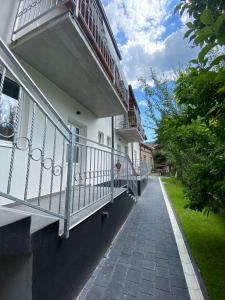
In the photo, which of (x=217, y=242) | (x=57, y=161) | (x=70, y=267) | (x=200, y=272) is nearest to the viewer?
(x=70, y=267)

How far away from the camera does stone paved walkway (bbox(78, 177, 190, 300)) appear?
89.8 inches

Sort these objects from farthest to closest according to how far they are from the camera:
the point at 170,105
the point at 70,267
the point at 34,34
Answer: the point at 170,105, the point at 34,34, the point at 70,267

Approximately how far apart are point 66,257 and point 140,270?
146cm

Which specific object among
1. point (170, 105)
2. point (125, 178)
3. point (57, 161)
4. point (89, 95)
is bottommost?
point (125, 178)

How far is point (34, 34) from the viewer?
10.8 feet

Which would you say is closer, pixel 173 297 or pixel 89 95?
pixel 173 297

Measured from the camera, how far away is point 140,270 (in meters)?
2.78

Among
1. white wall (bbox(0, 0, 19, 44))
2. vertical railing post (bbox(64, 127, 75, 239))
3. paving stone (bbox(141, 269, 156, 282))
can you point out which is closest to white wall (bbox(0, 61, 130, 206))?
vertical railing post (bbox(64, 127, 75, 239))

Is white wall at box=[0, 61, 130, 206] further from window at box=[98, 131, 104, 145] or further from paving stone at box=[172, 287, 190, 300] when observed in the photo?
paving stone at box=[172, 287, 190, 300]

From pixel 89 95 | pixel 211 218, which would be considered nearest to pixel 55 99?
pixel 89 95

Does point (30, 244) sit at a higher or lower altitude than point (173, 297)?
higher

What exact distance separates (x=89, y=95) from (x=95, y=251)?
14.9ft

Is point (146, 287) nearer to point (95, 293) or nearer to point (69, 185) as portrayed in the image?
point (95, 293)

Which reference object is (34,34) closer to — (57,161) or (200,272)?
(57,161)
